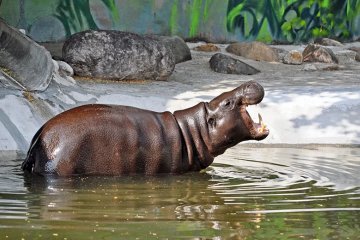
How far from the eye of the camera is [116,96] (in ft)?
36.4

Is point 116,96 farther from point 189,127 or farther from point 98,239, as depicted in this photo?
point 98,239

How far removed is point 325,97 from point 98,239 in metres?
6.49

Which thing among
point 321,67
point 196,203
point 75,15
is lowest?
point 321,67

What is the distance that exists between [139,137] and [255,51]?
8.98m

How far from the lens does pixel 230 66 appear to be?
14680mm

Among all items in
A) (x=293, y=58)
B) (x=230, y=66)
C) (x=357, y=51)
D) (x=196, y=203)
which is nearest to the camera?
(x=196, y=203)

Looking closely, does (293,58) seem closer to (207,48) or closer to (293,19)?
(207,48)

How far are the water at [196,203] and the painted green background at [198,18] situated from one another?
7.70m

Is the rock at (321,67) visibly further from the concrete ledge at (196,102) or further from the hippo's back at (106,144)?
the hippo's back at (106,144)

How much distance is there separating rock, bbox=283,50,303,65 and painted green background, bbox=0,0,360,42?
6.30ft

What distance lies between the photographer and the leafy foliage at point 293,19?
18.0 meters

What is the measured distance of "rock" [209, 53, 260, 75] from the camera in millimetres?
14680

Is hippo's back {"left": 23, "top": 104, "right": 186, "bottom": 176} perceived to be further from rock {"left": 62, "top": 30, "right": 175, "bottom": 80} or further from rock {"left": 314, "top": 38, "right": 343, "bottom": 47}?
rock {"left": 314, "top": 38, "right": 343, "bottom": 47}

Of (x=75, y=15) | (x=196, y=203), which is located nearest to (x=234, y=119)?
(x=196, y=203)
